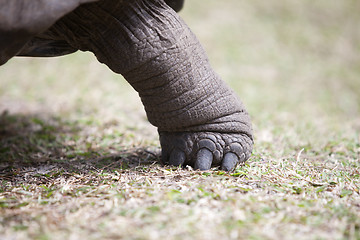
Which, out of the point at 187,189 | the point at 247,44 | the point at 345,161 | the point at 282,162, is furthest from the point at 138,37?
the point at 247,44

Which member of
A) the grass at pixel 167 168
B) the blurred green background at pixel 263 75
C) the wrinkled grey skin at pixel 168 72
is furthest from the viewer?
the blurred green background at pixel 263 75

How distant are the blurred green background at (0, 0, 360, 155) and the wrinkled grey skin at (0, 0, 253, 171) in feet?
3.26

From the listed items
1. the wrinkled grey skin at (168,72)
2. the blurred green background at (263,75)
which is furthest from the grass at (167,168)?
the wrinkled grey skin at (168,72)

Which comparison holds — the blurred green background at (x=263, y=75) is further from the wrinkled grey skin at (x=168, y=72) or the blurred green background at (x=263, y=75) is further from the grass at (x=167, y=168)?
the wrinkled grey skin at (x=168, y=72)

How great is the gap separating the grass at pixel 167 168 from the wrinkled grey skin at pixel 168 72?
0.59ft

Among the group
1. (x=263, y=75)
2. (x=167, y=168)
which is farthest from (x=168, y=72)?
(x=263, y=75)

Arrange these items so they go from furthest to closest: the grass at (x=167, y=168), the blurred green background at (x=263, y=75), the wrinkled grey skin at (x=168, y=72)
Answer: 1. the blurred green background at (x=263, y=75)
2. the wrinkled grey skin at (x=168, y=72)
3. the grass at (x=167, y=168)

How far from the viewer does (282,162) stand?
2609 mm

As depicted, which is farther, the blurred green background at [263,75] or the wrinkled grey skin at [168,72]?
the blurred green background at [263,75]

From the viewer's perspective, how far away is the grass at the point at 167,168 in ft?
5.30

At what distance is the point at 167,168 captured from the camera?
2371 millimetres

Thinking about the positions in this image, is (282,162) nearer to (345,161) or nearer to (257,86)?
(345,161)

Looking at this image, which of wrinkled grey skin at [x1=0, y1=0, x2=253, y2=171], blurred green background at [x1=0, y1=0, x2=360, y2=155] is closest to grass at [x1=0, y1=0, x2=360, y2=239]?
blurred green background at [x1=0, y1=0, x2=360, y2=155]

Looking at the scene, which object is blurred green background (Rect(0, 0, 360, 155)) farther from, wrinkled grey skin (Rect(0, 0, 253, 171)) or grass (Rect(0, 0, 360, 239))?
wrinkled grey skin (Rect(0, 0, 253, 171))
